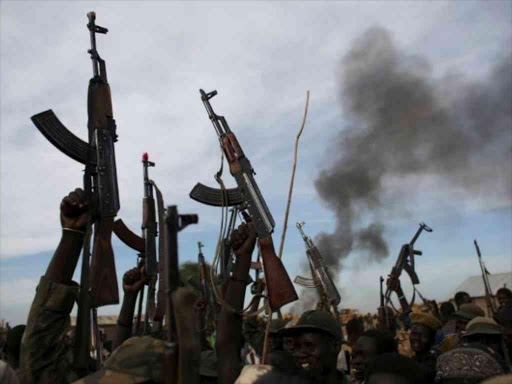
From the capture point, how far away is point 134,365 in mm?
2379

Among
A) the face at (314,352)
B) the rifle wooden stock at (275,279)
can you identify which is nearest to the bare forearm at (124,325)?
the rifle wooden stock at (275,279)

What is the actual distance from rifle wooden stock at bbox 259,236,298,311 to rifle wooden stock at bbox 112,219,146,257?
1.23 meters

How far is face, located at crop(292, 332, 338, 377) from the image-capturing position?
351cm

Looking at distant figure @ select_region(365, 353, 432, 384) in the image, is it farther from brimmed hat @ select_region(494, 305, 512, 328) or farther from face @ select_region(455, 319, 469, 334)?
face @ select_region(455, 319, 469, 334)

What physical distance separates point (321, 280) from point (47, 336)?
8.32 meters

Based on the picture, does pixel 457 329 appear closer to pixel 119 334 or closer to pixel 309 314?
pixel 309 314

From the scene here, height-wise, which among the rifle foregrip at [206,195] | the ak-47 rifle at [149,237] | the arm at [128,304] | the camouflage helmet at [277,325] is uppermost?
the rifle foregrip at [206,195]

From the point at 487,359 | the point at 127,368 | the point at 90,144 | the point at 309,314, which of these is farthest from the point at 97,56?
the point at 487,359

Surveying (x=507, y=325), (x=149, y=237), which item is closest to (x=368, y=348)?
(x=507, y=325)

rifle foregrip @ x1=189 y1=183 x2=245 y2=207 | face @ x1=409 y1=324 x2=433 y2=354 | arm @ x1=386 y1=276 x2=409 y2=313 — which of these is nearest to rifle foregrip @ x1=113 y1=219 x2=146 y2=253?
rifle foregrip @ x1=189 y1=183 x2=245 y2=207

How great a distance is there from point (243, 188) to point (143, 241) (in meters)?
1.03

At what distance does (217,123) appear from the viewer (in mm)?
5859

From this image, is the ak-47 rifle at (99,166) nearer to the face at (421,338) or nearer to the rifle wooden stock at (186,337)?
the rifle wooden stock at (186,337)

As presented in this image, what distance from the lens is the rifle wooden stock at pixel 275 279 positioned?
13.4ft
